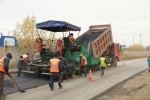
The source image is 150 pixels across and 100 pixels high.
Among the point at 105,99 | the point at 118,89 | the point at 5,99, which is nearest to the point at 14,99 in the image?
the point at 5,99

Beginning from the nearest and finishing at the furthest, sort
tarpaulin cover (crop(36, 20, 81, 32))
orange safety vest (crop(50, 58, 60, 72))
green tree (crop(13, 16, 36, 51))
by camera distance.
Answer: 1. orange safety vest (crop(50, 58, 60, 72))
2. tarpaulin cover (crop(36, 20, 81, 32))
3. green tree (crop(13, 16, 36, 51))

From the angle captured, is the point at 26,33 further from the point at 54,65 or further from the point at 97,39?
the point at 54,65

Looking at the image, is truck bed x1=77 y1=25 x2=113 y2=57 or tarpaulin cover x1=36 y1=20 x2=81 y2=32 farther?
truck bed x1=77 y1=25 x2=113 y2=57

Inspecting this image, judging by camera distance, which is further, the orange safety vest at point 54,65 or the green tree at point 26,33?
the green tree at point 26,33

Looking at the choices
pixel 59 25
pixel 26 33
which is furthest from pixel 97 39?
pixel 26 33

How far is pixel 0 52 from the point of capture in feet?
68.9

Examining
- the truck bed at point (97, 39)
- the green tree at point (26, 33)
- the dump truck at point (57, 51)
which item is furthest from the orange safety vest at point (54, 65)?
the green tree at point (26, 33)

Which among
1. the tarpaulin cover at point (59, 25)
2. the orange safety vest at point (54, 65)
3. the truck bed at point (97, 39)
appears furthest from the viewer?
the truck bed at point (97, 39)

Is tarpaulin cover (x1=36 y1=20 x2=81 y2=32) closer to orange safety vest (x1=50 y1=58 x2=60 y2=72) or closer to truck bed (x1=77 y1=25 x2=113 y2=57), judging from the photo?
orange safety vest (x1=50 y1=58 x2=60 y2=72)

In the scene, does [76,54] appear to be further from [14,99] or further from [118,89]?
[14,99]

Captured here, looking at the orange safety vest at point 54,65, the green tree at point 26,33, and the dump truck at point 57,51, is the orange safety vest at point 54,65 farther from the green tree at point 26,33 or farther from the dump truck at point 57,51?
the green tree at point 26,33

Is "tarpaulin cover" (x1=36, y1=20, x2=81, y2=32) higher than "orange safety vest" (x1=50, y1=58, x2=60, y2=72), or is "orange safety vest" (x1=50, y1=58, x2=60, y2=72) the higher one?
"tarpaulin cover" (x1=36, y1=20, x2=81, y2=32)

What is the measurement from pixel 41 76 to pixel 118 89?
16.7 feet

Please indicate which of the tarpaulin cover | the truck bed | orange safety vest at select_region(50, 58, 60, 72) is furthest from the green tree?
orange safety vest at select_region(50, 58, 60, 72)
